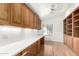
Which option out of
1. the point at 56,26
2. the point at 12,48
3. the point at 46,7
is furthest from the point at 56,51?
the point at 56,26

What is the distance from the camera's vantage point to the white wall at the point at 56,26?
970 cm

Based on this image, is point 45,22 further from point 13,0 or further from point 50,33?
point 13,0

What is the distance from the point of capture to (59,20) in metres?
9.91

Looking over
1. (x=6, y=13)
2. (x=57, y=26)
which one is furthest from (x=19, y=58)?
(x=57, y=26)

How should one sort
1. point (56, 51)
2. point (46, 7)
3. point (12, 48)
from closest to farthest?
point (12, 48) → point (46, 7) → point (56, 51)

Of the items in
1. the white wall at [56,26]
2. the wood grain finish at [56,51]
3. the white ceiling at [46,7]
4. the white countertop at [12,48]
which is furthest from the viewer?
the white wall at [56,26]

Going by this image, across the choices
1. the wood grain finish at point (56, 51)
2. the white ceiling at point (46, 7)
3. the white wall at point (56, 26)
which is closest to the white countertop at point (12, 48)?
the white ceiling at point (46, 7)

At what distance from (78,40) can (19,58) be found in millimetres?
3658

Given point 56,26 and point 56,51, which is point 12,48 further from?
point 56,26

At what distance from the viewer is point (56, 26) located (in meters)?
10.3

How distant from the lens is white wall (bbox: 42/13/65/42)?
970 cm

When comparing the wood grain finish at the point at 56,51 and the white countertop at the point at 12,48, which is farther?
the wood grain finish at the point at 56,51

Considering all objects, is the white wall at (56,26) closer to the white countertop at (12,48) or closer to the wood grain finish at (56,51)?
the wood grain finish at (56,51)

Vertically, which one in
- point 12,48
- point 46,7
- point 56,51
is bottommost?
point 56,51
